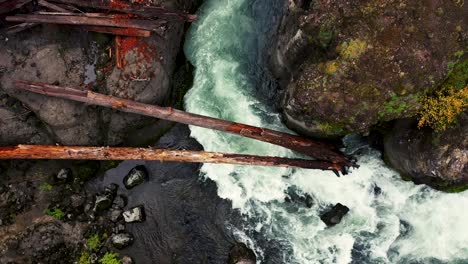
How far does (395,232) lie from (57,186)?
11.9m

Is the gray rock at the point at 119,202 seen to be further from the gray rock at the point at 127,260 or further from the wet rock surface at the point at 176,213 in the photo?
the gray rock at the point at 127,260

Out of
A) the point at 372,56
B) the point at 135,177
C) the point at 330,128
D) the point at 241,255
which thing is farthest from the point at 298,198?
the point at 135,177

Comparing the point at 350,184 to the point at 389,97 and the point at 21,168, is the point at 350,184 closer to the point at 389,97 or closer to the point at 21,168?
the point at 389,97

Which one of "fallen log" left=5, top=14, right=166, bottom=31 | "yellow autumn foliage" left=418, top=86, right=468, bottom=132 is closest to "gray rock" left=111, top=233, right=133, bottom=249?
"fallen log" left=5, top=14, right=166, bottom=31

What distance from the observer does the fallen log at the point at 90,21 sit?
1112cm

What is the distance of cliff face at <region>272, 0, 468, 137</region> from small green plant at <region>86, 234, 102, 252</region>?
27.9 ft

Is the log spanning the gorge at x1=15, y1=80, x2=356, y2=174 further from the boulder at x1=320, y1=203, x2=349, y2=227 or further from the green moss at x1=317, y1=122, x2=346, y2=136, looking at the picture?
the boulder at x1=320, y1=203, x2=349, y2=227

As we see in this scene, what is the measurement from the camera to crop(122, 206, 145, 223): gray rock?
1323 centimetres

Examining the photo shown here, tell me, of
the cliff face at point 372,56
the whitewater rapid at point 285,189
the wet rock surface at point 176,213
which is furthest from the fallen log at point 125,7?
the cliff face at point 372,56

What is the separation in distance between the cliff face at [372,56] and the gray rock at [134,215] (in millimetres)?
6800

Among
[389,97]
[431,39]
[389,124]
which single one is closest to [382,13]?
[431,39]

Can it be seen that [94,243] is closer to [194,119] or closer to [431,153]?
[194,119]

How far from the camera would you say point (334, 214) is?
12797 millimetres

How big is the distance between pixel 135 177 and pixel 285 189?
17.7 feet
